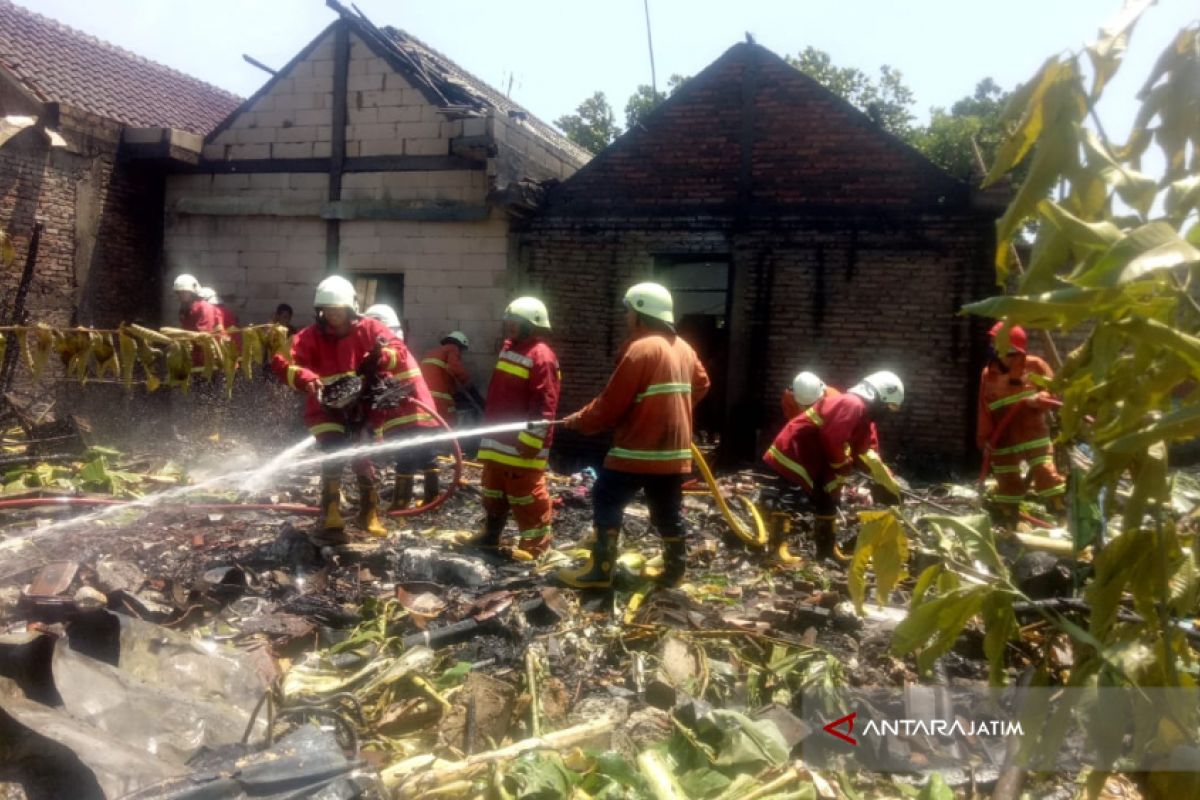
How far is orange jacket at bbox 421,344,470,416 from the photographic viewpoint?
26.6 ft

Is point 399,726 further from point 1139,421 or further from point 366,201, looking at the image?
point 366,201

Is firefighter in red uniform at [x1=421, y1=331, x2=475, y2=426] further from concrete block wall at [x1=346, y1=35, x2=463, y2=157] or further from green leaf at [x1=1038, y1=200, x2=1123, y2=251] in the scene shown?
green leaf at [x1=1038, y1=200, x2=1123, y2=251]

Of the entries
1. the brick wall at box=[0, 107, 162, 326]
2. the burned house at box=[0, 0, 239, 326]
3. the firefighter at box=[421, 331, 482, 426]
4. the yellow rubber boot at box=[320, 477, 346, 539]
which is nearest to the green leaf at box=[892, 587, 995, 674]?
the yellow rubber boot at box=[320, 477, 346, 539]

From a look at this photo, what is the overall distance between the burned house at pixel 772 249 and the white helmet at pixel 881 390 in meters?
3.75

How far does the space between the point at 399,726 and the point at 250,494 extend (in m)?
4.64

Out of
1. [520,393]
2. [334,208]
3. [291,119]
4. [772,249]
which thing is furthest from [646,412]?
[291,119]

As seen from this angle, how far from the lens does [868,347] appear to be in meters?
9.92

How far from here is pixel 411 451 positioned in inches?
256

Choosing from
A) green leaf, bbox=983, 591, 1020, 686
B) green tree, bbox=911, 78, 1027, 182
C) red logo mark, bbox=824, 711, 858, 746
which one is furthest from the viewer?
green tree, bbox=911, 78, 1027, 182

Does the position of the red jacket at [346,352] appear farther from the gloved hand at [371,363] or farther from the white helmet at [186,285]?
the white helmet at [186,285]

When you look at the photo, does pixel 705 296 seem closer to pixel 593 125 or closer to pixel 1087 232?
pixel 1087 232

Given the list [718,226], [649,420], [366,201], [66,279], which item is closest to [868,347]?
[718,226]

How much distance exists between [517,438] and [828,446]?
86.8 inches

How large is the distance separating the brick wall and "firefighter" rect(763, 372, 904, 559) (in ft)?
30.8
